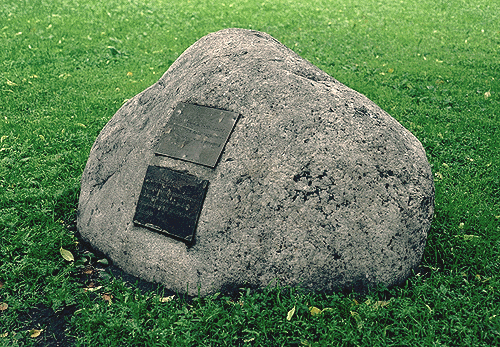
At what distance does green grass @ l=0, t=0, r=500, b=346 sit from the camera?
117 inches

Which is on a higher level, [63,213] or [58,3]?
[58,3]

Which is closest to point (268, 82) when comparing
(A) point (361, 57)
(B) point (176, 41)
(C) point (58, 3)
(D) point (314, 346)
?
(D) point (314, 346)

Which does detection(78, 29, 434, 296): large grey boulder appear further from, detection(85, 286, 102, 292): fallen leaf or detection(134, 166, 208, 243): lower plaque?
detection(85, 286, 102, 292): fallen leaf

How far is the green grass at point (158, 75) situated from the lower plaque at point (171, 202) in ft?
1.53

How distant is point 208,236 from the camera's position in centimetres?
317

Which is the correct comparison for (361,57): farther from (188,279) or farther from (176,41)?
(188,279)

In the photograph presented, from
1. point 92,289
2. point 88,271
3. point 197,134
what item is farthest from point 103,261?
point 197,134

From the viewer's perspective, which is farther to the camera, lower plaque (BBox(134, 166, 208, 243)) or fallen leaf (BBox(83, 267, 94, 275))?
fallen leaf (BBox(83, 267, 94, 275))

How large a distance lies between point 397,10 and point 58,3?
27.0 feet

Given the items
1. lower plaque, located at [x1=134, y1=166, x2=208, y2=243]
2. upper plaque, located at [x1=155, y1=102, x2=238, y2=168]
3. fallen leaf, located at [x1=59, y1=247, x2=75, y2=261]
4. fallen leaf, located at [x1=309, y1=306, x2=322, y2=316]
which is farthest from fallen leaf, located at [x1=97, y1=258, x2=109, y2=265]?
fallen leaf, located at [x1=309, y1=306, x2=322, y2=316]

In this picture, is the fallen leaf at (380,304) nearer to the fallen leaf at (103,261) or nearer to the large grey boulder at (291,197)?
the large grey boulder at (291,197)

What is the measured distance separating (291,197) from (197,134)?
2.74ft

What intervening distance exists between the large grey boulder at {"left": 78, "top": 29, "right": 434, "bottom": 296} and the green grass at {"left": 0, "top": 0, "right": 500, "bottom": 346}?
0.17 m

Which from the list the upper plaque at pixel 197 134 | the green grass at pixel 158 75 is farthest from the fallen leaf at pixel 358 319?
the upper plaque at pixel 197 134
